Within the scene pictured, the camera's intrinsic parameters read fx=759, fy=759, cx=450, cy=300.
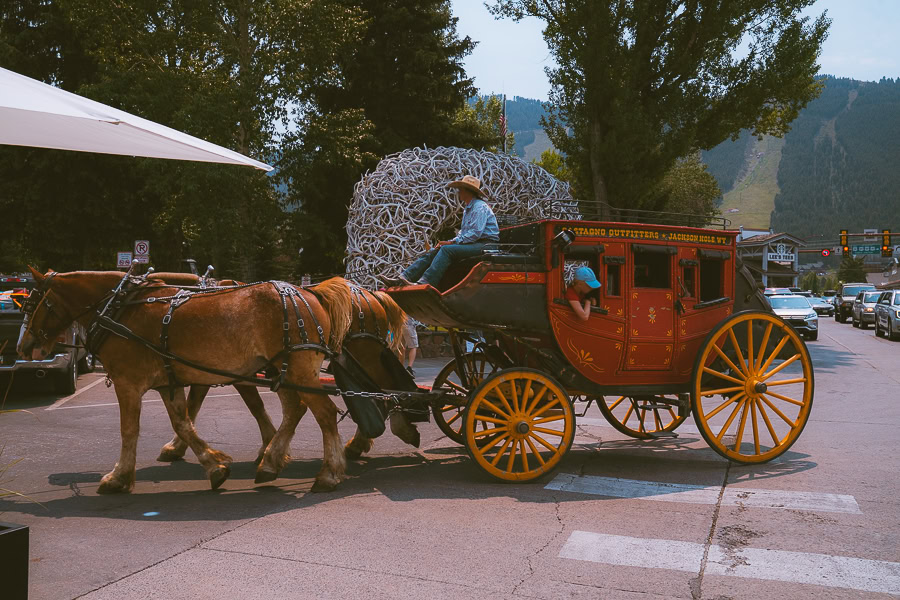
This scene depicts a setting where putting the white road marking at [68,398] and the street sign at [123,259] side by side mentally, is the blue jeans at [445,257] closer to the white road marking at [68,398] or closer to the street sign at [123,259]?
the white road marking at [68,398]

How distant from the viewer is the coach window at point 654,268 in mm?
7142

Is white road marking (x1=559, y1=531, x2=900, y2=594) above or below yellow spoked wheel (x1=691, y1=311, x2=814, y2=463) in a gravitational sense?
below

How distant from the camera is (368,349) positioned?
7363mm

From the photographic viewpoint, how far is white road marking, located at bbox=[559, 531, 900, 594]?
4.29 meters

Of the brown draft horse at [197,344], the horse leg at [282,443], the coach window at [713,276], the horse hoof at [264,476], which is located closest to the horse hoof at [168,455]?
the brown draft horse at [197,344]

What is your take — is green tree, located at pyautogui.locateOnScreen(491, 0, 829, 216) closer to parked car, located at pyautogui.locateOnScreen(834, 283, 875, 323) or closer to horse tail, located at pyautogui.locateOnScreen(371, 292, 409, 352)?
horse tail, located at pyautogui.locateOnScreen(371, 292, 409, 352)

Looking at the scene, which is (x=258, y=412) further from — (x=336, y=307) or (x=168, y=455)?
(x=336, y=307)

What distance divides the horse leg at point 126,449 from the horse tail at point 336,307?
5.60 feet

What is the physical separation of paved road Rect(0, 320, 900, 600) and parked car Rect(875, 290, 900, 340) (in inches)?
789

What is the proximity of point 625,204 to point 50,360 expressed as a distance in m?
17.2

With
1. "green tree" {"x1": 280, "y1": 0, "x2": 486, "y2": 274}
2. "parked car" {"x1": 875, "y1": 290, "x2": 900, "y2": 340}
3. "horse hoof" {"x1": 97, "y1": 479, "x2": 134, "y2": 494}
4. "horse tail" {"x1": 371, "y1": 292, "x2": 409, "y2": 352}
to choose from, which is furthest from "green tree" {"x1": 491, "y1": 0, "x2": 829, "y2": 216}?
"horse hoof" {"x1": 97, "y1": 479, "x2": 134, "y2": 494}

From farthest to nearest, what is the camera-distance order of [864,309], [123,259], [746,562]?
1. [864,309]
2. [123,259]
3. [746,562]

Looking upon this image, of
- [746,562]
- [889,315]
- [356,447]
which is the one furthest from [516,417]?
[889,315]

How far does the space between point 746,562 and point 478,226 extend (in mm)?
3759
